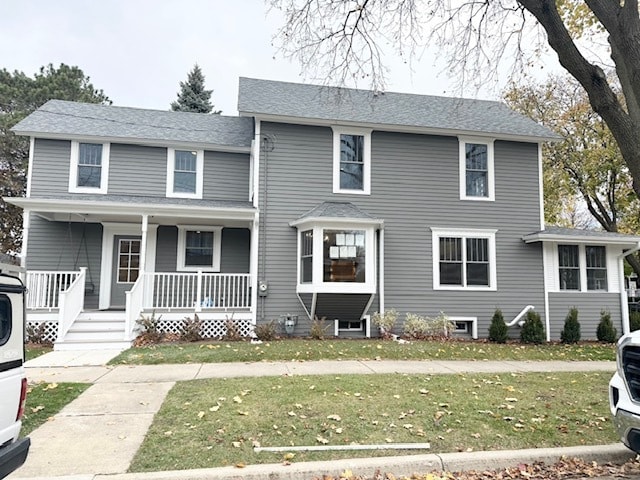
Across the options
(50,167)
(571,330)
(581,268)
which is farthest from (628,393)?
(50,167)

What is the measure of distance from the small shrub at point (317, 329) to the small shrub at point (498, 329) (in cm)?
461

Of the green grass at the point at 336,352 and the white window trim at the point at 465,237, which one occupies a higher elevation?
the white window trim at the point at 465,237

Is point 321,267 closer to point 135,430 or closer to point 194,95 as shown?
point 135,430

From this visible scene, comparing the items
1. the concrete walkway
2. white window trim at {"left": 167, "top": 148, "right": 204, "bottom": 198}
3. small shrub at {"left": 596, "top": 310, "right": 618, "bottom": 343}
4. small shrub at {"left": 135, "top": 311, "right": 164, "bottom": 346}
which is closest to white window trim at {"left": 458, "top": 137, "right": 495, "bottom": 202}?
small shrub at {"left": 596, "top": 310, "right": 618, "bottom": 343}

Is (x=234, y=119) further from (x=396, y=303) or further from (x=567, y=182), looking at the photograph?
(x=567, y=182)

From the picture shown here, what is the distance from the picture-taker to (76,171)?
1271 centimetres

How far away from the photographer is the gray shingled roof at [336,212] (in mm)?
11438

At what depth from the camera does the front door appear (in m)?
12.9

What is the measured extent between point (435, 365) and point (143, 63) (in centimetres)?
3447

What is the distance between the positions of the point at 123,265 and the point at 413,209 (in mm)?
8814

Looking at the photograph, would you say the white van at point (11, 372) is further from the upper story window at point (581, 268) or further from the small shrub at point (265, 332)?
the upper story window at point (581, 268)

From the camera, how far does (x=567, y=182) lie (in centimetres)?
2114

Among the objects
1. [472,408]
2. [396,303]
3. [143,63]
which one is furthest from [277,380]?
[143,63]

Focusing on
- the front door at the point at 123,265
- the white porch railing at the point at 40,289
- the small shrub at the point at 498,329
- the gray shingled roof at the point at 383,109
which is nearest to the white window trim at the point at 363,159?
the gray shingled roof at the point at 383,109
